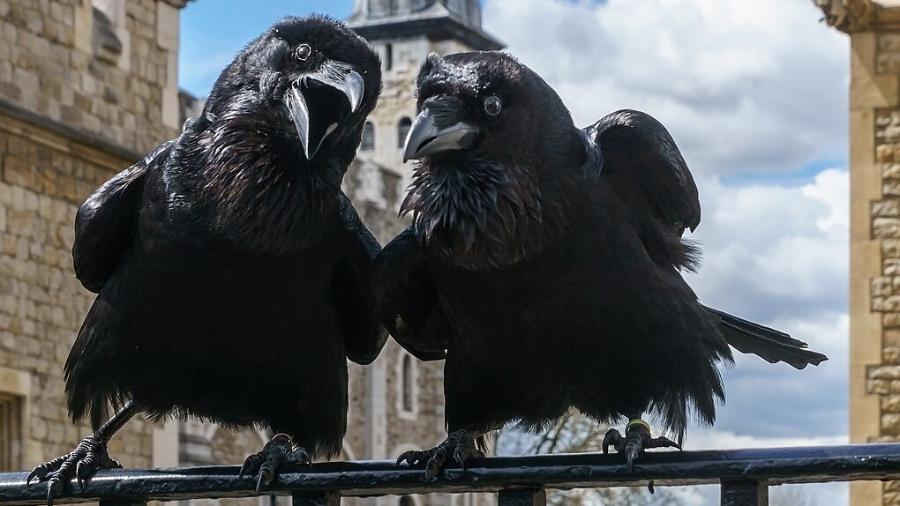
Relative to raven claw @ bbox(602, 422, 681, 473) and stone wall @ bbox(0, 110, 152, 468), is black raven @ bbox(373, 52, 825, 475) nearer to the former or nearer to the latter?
raven claw @ bbox(602, 422, 681, 473)

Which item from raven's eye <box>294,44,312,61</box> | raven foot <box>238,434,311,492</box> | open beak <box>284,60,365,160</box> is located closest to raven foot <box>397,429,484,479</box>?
raven foot <box>238,434,311,492</box>

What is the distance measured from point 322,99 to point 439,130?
39 centimetres

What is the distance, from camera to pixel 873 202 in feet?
41.1

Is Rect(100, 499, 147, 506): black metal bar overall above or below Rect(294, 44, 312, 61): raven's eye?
below

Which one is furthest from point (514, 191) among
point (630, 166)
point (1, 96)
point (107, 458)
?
point (1, 96)

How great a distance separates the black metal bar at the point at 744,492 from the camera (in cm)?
270

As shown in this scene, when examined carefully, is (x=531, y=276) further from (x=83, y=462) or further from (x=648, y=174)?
(x=83, y=462)

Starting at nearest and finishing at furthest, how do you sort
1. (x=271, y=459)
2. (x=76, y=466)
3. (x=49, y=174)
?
(x=271, y=459) < (x=76, y=466) < (x=49, y=174)

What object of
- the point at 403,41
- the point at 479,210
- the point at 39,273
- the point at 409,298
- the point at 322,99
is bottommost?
the point at 409,298

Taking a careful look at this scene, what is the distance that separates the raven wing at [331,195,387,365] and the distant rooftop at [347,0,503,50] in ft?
165

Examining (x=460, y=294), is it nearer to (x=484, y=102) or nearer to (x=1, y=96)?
(x=484, y=102)

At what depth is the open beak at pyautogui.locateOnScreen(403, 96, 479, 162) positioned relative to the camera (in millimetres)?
3687

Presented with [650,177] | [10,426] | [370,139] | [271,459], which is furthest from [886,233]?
[370,139]

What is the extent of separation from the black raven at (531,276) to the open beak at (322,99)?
148 mm
